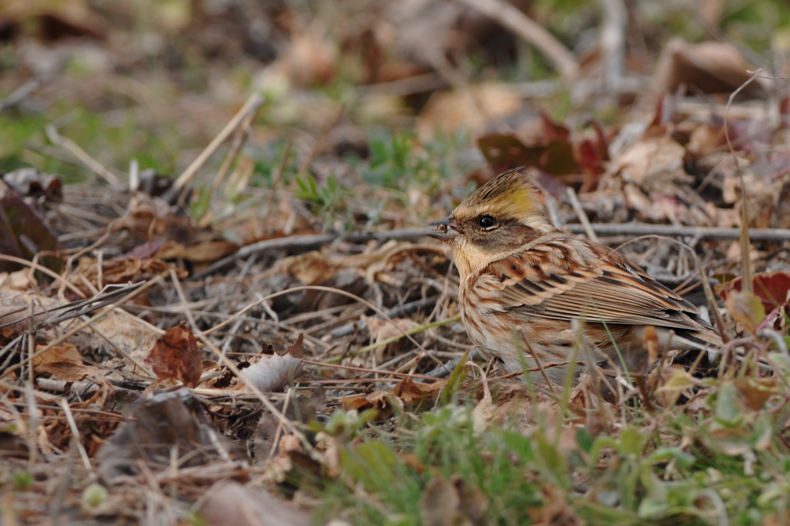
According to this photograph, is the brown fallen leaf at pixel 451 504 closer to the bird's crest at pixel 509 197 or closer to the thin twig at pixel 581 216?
the bird's crest at pixel 509 197

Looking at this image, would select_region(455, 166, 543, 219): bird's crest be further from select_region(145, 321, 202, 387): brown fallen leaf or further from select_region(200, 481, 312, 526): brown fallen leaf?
select_region(200, 481, 312, 526): brown fallen leaf

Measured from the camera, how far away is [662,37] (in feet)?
28.9

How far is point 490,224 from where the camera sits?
164 inches

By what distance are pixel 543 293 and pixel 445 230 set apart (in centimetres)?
64

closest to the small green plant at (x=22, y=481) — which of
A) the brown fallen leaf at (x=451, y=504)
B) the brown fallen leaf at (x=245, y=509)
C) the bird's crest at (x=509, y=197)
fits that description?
the brown fallen leaf at (x=245, y=509)

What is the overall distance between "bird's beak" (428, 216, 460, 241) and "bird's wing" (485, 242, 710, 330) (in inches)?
10.1

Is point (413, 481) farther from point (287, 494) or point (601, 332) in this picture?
point (601, 332)

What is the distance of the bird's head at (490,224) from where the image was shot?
4055mm

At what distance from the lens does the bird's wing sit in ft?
11.4

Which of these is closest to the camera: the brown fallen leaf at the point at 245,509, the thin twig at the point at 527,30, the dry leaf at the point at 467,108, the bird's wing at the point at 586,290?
the brown fallen leaf at the point at 245,509

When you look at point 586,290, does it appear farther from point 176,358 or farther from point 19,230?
point 19,230

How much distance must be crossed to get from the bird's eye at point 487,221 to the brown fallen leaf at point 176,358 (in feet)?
5.33

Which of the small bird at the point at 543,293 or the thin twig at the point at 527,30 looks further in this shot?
the thin twig at the point at 527,30

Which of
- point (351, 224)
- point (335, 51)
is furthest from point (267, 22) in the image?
point (351, 224)
